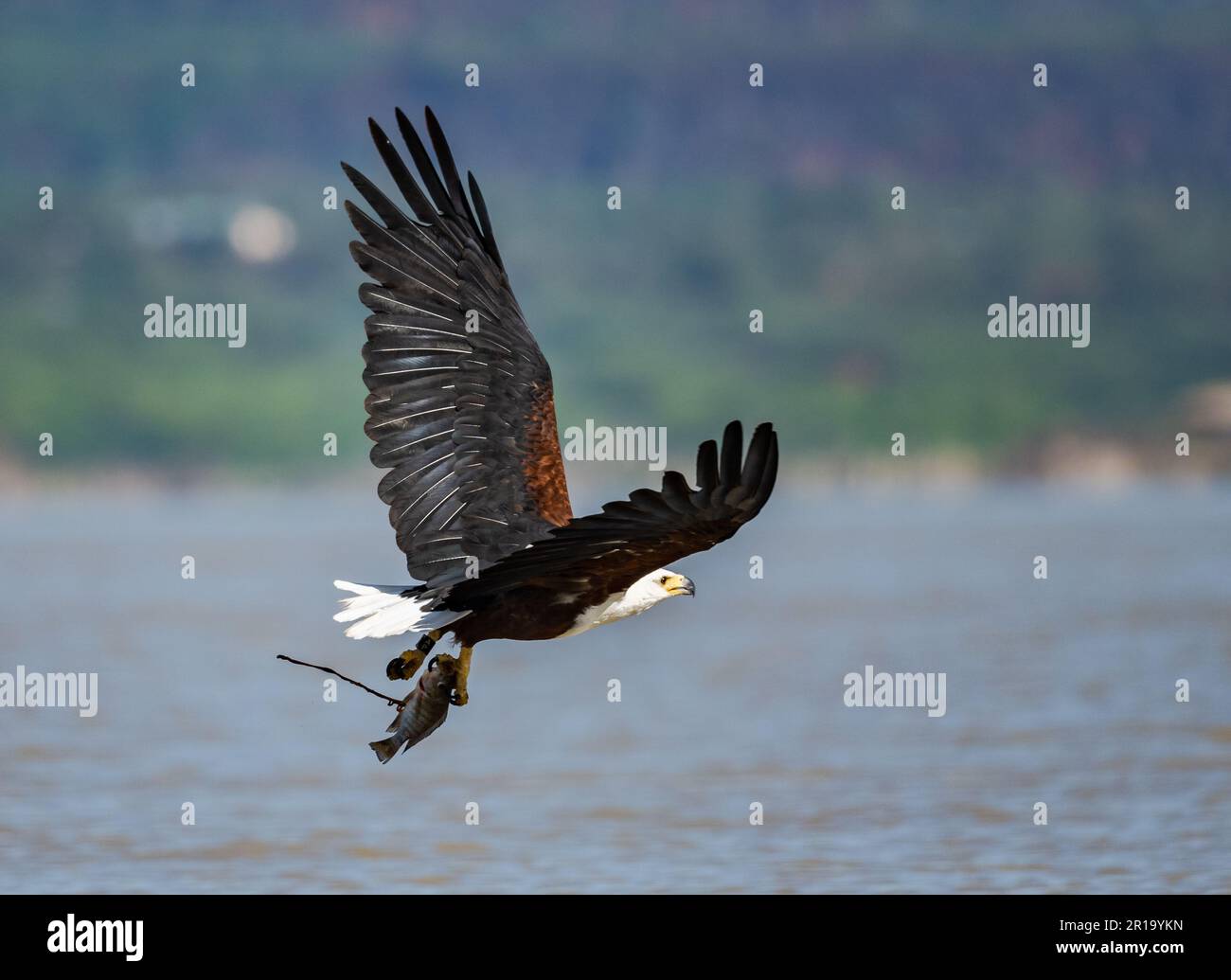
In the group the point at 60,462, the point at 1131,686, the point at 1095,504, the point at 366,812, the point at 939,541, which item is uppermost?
the point at 60,462

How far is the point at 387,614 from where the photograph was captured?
9781 millimetres

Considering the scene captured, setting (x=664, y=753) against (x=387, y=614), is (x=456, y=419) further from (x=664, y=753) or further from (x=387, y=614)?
(x=664, y=753)

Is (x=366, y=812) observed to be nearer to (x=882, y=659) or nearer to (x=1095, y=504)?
(x=882, y=659)

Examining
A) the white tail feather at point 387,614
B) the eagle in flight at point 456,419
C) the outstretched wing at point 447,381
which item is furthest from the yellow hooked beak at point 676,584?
the white tail feather at point 387,614

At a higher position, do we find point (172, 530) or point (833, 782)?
point (172, 530)

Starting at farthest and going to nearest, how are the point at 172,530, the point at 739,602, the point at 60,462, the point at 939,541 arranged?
the point at 60,462
the point at 172,530
the point at 939,541
the point at 739,602

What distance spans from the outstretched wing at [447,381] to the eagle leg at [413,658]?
3.21 feet

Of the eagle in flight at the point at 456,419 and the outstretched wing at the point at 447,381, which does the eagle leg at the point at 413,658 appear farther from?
the outstretched wing at the point at 447,381

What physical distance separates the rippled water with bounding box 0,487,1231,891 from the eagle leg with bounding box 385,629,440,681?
14.4ft

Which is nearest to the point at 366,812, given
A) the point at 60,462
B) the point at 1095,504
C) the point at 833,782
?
the point at 833,782

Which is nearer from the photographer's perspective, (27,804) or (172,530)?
(27,804)

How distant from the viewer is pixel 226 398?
19850cm

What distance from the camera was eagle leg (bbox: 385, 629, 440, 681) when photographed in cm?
955

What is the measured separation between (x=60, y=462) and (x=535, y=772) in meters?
172
